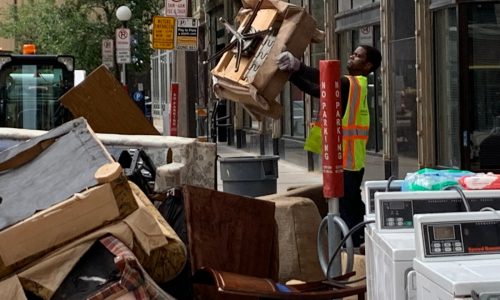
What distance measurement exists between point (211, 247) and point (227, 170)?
11.8 feet

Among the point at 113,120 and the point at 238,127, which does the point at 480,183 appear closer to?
the point at 113,120

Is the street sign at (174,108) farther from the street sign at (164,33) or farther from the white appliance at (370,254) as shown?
the white appliance at (370,254)

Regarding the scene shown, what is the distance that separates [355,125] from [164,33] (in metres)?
9.08

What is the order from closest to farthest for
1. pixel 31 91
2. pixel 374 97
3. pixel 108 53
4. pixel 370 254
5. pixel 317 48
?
pixel 370 254 → pixel 374 97 → pixel 31 91 → pixel 317 48 → pixel 108 53

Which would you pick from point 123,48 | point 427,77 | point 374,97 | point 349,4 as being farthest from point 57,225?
point 123,48

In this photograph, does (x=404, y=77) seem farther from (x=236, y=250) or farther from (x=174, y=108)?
(x=236, y=250)

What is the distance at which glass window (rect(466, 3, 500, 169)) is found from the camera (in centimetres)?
1027

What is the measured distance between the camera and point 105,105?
23.4ft

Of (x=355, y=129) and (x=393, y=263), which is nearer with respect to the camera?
(x=393, y=263)

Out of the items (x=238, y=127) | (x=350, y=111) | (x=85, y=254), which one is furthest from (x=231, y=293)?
(x=238, y=127)

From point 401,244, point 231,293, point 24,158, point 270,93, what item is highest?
point 270,93

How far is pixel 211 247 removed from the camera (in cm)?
466

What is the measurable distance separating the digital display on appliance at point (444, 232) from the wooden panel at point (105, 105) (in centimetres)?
464

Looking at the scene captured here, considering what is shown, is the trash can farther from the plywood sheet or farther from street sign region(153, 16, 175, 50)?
street sign region(153, 16, 175, 50)
